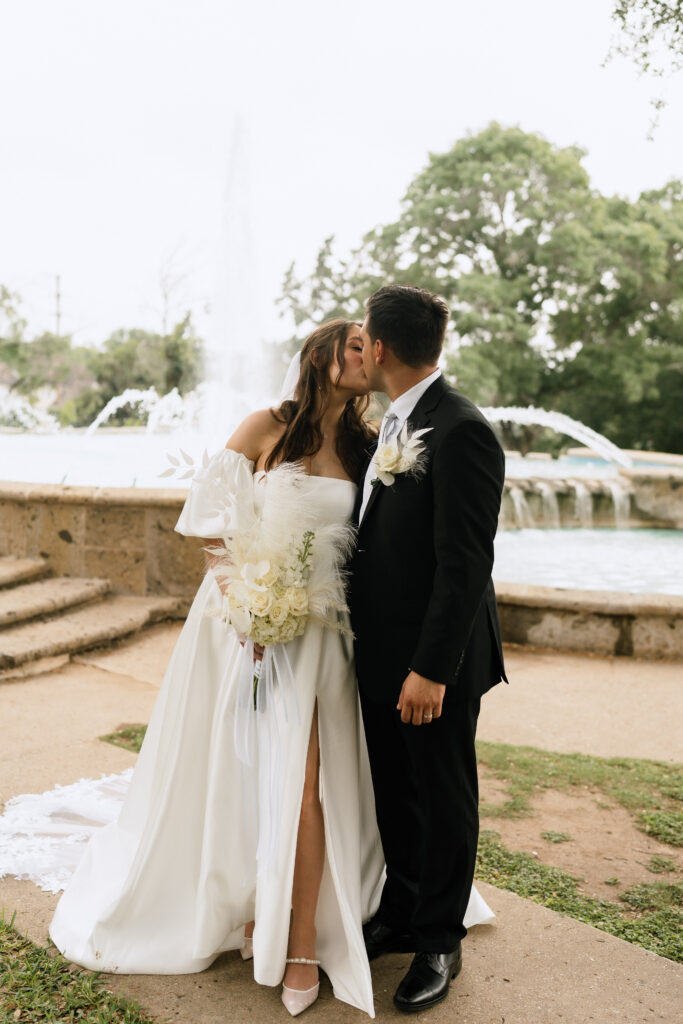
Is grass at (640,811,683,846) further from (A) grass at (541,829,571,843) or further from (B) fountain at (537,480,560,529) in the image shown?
(B) fountain at (537,480,560,529)

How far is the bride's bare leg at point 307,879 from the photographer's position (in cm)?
246

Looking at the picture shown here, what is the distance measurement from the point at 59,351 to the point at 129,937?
101ft

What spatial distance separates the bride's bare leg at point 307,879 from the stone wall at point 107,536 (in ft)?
14.8

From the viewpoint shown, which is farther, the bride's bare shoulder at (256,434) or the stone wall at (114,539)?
the stone wall at (114,539)

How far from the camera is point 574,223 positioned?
22.3 m

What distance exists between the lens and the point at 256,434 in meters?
2.79

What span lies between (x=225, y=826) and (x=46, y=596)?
4.23 metres

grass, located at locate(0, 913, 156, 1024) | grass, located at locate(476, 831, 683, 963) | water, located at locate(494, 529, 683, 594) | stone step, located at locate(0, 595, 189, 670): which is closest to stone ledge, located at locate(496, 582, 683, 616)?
water, located at locate(494, 529, 683, 594)

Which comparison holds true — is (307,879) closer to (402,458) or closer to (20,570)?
(402,458)

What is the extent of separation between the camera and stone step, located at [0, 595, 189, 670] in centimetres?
573

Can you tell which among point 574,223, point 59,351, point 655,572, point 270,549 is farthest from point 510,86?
point 270,549

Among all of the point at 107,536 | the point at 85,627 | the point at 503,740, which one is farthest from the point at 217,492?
the point at 107,536

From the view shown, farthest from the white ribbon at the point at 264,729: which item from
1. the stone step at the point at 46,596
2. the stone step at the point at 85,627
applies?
the stone step at the point at 46,596

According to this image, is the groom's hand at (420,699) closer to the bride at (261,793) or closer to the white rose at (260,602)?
the bride at (261,793)
